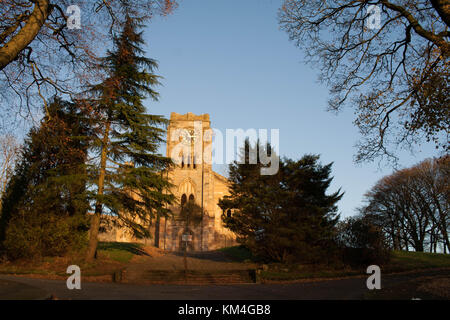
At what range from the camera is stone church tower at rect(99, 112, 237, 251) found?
38281 millimetres

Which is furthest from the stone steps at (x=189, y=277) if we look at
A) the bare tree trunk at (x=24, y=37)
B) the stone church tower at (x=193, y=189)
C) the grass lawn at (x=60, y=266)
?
the stone church tower at (x=193, y=189)

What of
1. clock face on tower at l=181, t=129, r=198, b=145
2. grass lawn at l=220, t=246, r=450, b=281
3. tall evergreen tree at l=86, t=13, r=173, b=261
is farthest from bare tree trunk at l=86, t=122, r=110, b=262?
clock face on tower at l=181, t=129, r=198, b=145

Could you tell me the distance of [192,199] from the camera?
4097 cm

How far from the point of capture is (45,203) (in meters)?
18.1

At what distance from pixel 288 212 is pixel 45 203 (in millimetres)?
14725

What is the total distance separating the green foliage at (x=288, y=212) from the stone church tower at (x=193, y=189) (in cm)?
1414

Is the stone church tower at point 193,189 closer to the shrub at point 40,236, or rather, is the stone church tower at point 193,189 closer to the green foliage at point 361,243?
the green foliage at point 361,243

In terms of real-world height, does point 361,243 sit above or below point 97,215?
below

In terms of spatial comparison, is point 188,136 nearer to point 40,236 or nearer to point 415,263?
point 40,236

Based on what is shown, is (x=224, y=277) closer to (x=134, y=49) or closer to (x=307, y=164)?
(x=307, y=164)

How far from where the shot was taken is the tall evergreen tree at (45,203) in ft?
56.5

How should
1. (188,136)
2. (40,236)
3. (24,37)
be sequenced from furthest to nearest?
(188,136)
(40,236)
(24,37)

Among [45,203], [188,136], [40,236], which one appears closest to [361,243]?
[40,236]
